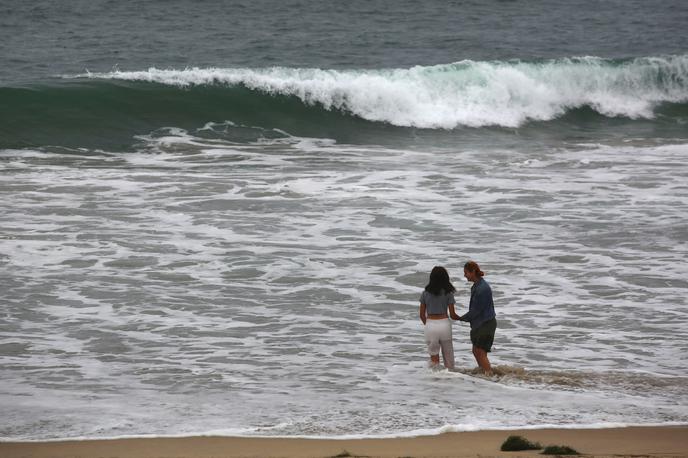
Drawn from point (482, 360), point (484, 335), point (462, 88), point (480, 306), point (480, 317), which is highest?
point (462, 88)

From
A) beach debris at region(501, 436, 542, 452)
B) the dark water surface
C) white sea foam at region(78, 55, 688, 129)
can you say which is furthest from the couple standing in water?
the dark water surface

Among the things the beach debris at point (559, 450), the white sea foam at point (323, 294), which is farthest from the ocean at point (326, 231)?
the beach debris at point (559, 450)

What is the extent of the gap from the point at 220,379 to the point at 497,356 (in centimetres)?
270

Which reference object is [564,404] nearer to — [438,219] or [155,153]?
[438,219]

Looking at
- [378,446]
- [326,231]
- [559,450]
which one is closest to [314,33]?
[326,231]

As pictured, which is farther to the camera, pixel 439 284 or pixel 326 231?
pixel 326 231

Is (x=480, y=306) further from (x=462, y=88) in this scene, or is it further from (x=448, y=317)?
(x=462, y=88)

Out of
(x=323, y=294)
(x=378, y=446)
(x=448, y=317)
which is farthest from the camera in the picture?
(x=323, y=294)

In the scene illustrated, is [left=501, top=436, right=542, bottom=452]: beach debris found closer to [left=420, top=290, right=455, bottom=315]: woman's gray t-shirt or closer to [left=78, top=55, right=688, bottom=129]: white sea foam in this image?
[left=420, top=290, right=455, bottom=315]: woman's gray t-shirt

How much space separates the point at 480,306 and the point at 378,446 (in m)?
2.54

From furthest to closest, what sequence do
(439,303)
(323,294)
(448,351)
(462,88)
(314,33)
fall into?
(314,33), (462,88), (323,294), (439,303), (448,351)

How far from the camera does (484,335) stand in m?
10.5

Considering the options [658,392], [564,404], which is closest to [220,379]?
[564,404]

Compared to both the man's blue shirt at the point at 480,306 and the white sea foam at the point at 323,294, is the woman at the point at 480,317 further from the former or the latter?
the white sea foam at the point at 323,294
